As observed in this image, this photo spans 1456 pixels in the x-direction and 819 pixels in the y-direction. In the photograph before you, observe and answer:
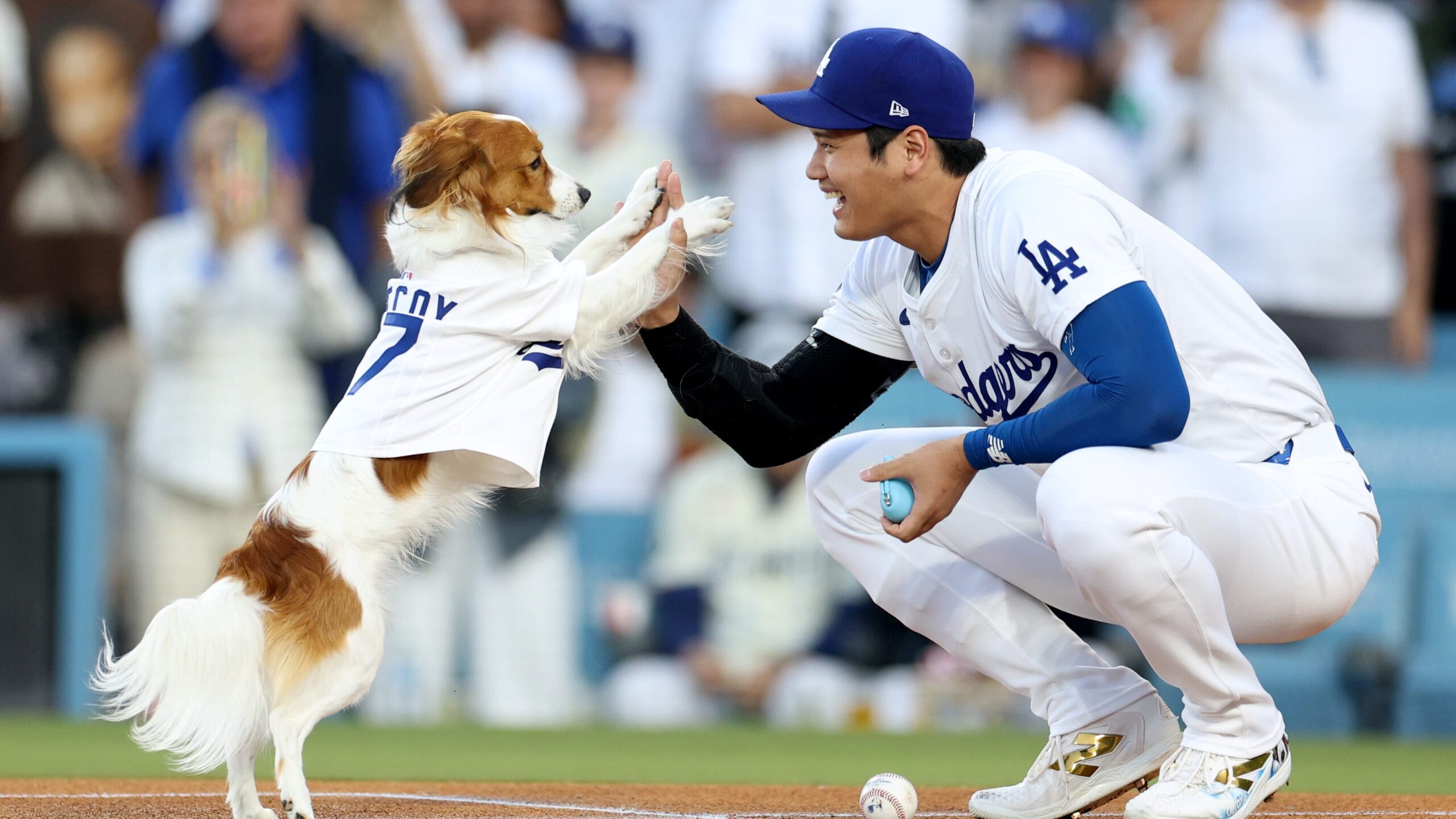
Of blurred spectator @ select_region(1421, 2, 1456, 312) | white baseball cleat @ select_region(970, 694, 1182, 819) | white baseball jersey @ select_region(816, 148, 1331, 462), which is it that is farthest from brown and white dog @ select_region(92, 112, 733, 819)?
blurred spectator @ select_region(1421, 2, 1456, 312)

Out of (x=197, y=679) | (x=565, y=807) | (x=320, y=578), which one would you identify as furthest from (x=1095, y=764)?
(x=197, y=679)

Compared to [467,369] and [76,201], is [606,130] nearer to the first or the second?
[76,201]

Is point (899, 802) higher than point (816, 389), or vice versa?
point (816, 389)

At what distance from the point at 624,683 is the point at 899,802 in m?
4.41

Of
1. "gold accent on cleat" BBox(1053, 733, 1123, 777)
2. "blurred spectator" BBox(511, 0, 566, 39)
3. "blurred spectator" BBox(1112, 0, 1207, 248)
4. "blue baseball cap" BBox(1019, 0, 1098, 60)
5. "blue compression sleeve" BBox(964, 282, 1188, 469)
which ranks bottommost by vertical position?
"gold accent on cleat" BBox(1053, 733, 1123, 777)

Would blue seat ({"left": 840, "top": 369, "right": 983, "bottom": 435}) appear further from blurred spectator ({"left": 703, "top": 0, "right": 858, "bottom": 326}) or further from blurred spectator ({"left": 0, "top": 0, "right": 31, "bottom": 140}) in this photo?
blurred spectator ({"left": 0, "top": 0, "right": 31, "bottom": 140})

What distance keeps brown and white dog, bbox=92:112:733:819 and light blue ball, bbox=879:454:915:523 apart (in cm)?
96

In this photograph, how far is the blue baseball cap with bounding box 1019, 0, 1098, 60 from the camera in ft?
27.8

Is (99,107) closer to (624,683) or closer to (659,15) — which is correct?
(659,15)

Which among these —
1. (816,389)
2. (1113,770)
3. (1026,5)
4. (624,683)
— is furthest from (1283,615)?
(1026,5)

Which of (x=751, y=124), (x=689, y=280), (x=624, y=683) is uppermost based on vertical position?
(x=751, y=124)

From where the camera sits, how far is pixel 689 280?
8508mm

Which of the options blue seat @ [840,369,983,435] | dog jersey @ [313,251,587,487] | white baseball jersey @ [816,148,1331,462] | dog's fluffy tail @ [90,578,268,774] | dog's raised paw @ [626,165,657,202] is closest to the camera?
white baseball jersey @ [816,148,1331,462]

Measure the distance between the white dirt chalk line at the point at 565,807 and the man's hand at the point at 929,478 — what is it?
2.86 ft
